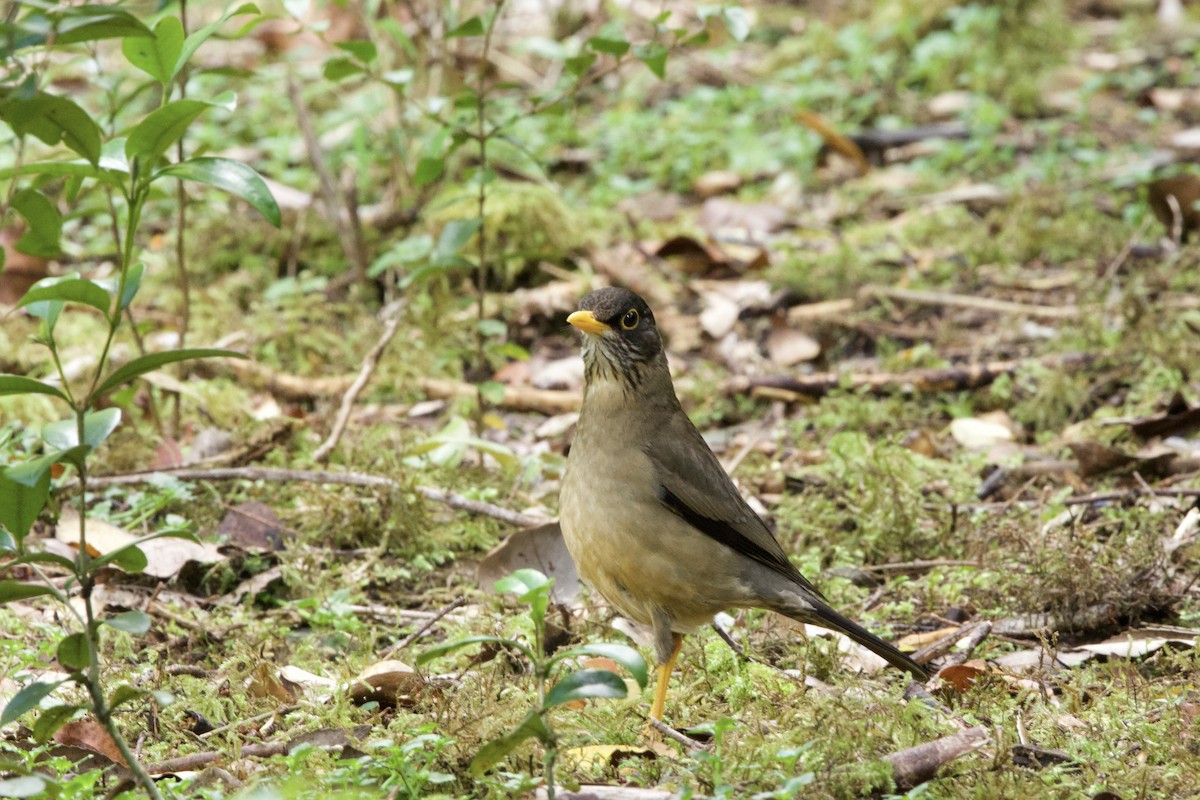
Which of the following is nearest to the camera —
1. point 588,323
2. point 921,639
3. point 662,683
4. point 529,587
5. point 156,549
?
point 529,587

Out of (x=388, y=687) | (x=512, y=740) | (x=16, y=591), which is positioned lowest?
(x=388, y=687)

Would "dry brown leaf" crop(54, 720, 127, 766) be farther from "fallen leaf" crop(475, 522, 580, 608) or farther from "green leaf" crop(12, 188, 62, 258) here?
"fallen leaf" crop(475, 522, 580, 608)

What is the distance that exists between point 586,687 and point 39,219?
2.16 m

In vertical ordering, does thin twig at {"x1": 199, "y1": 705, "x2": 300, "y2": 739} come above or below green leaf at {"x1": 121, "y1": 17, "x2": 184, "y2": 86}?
below

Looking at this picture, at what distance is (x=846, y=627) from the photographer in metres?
4.58

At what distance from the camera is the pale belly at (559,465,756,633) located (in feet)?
14.9

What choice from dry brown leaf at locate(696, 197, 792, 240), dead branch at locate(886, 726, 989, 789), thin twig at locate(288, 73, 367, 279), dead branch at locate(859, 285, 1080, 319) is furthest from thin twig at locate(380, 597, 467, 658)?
dry brown leaf at locate(696, 197, 792, 240)

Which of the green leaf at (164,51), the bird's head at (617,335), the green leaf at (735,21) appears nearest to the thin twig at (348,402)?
the bird's head at (617,335)

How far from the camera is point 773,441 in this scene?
696 centimetres

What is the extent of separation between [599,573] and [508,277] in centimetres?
407

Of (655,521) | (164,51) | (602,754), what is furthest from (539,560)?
(164,51)

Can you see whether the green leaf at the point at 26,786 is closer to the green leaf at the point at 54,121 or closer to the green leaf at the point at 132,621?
the green leaf at the point at 132,621

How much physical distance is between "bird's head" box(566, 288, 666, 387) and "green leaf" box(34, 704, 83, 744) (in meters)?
2.38

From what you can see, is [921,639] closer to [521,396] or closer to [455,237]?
[455,237]
